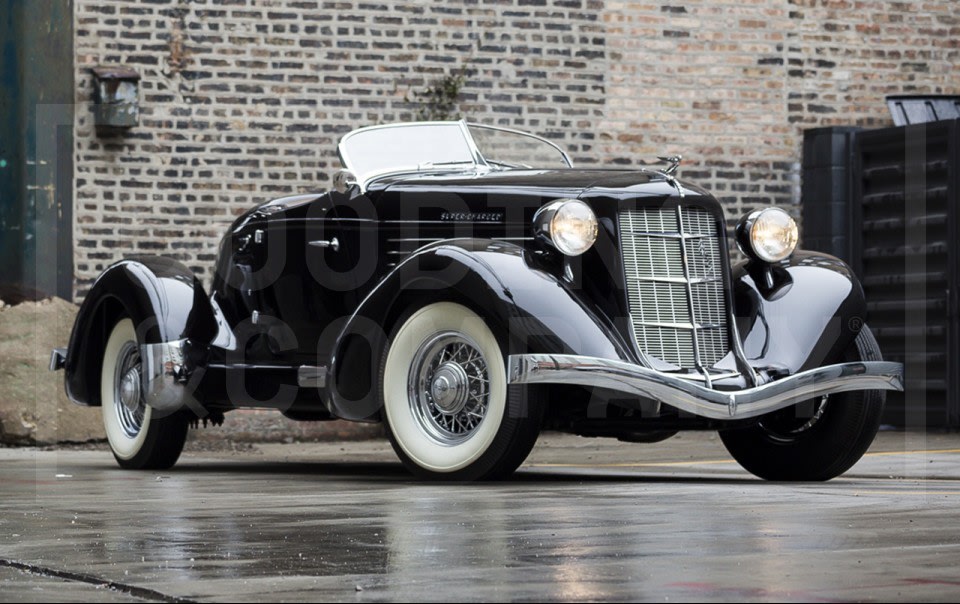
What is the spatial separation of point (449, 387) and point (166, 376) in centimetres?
196

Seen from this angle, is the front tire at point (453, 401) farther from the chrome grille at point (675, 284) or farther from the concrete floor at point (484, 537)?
the chrome grille at point (675, 284)

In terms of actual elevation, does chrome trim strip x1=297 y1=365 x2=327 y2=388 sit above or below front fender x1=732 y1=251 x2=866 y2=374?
below

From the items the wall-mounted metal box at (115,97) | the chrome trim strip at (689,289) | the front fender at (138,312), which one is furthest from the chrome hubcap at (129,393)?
the wall-mounted metal box at (115,97)

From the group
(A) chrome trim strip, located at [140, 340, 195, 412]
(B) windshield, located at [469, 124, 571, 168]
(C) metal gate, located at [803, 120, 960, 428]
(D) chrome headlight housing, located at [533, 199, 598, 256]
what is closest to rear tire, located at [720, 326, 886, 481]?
(D) chrome headlight housing, located at [533, 199, 598, 256]

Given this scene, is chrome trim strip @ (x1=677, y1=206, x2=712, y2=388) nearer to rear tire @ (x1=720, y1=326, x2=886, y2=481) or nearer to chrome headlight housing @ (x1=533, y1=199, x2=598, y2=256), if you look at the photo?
chrome headlight housing @ (x1=533, y1=199, x2=598, y2=256)

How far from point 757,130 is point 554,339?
7636 millimetres

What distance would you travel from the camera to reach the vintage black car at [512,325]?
7051mm

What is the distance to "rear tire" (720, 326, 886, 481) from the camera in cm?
760

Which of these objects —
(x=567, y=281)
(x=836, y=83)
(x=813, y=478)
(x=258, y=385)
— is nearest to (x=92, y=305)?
(x=258, y=385)

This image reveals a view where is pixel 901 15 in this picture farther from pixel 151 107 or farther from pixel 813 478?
pixel 813 478

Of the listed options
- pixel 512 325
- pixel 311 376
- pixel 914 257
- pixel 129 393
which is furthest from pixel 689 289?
pixel 914 257

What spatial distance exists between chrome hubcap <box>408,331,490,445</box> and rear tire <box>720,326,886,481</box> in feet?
4.56

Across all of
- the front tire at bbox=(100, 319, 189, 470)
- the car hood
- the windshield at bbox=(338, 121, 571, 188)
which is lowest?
the front tire at bbox=(100, 319, 189, 470)

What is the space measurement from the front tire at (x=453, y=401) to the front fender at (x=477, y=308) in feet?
0.29
